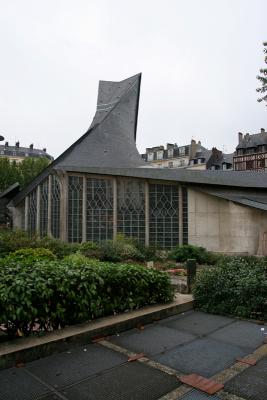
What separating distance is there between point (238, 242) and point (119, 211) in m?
7.39

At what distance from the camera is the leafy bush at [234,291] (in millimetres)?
6152

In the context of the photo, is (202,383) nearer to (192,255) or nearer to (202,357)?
(202,357)

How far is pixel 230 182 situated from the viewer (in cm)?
1814

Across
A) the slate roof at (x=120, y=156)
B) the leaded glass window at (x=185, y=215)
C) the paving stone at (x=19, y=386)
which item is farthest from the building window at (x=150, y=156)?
the paving stone at (x=19, y=386)

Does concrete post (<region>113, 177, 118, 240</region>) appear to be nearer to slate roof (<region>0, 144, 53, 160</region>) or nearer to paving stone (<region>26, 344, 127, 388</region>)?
paving stone (<region>26, 344, 127, 388</region>)

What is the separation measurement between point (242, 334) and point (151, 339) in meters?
1.46

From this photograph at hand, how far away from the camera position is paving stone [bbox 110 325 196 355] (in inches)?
179

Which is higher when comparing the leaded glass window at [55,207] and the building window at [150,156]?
the building window at [150,156]

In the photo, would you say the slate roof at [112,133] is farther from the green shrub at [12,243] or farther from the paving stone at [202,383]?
the paving stone at [202,383]

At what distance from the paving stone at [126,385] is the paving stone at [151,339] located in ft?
2.09

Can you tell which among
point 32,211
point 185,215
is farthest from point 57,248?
point 32,211

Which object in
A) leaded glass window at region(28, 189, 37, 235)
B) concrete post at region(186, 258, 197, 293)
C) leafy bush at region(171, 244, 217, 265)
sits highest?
leaded glass window at region(28, 189, 37, 235)

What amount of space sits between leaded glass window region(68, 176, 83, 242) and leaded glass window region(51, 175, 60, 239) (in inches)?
43.9

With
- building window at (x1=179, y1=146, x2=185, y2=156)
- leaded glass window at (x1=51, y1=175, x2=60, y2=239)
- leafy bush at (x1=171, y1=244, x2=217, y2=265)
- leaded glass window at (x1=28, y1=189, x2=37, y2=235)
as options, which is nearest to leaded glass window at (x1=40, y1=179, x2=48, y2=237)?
leaded glass window at (x1=51, y1=175, x2=60, y2=239)
